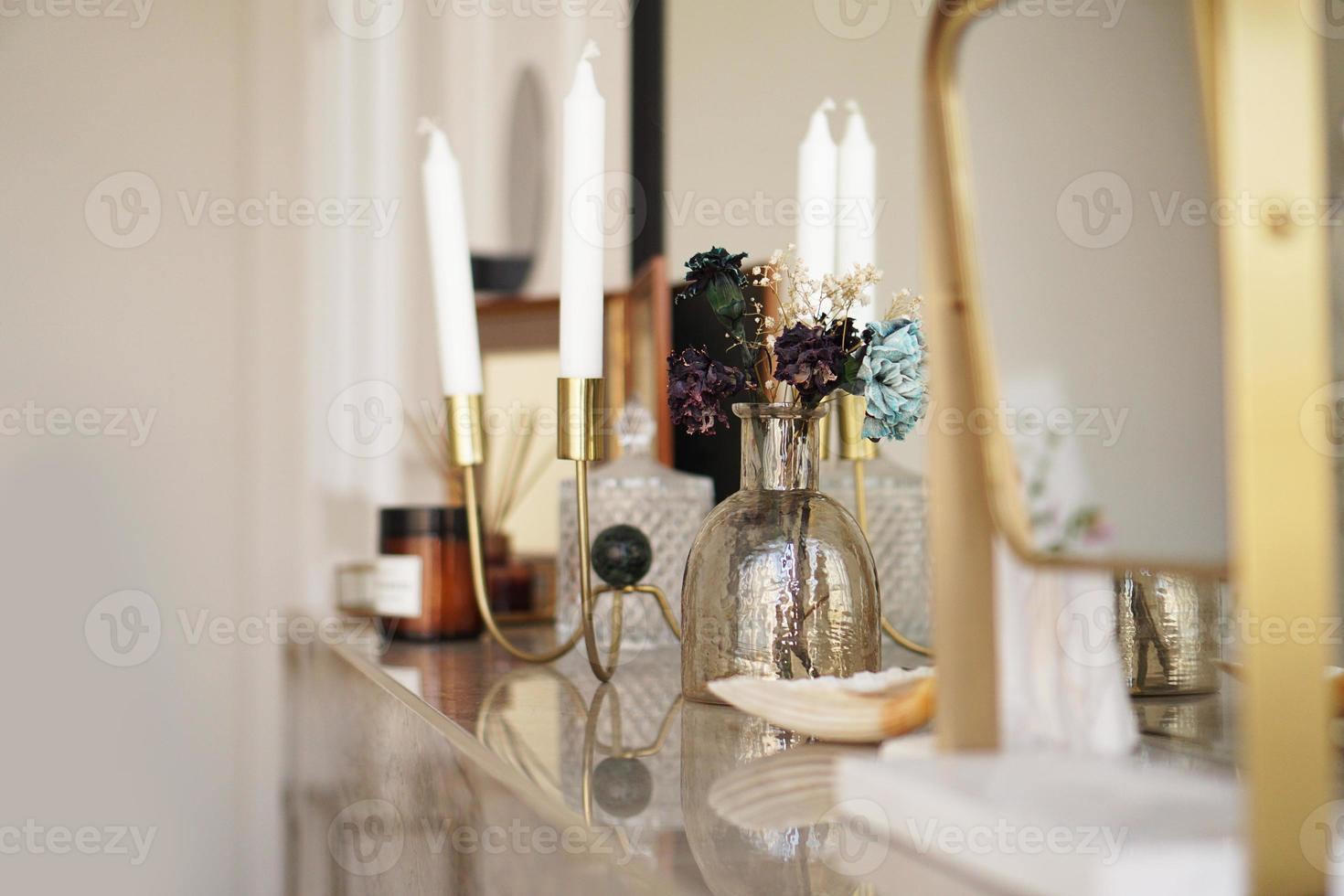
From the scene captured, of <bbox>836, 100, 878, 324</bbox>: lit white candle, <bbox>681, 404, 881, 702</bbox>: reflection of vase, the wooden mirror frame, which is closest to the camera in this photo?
the wooden mirror frame

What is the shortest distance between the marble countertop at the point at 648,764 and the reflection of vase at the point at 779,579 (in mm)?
39

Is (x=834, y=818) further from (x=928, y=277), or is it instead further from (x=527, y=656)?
(x=527, y=656)

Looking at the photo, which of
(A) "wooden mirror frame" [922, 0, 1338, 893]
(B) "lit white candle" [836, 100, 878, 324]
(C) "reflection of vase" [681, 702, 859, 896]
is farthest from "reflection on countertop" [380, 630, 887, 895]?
(B) "lit white candle" [836, 100, 878, 324]

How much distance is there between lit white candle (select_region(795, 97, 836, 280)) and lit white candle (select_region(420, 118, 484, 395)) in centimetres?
27

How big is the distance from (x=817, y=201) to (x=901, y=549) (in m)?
0.28

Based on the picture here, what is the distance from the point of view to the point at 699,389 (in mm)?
649

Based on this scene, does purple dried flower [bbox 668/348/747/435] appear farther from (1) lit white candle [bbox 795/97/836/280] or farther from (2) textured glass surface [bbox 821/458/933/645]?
(2) textured glass surface [bbox 821/458/933/645]

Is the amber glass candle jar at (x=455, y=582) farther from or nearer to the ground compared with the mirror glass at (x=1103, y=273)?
nearer to the ground

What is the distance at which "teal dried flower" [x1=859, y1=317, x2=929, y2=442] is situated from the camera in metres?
0.63

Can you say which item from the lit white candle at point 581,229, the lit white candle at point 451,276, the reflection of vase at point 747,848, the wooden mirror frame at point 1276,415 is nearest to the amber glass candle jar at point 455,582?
the lit white candle at point 451,276

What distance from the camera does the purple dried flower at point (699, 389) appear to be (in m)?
0.65

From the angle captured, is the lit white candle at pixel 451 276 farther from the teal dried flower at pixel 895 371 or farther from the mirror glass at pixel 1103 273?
the mirror glass at pixel 1103 273

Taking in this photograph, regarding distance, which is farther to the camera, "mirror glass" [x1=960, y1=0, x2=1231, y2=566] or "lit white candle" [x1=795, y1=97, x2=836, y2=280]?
"lit white candle" [x1=795, y1=97, x2=836, y2=280]

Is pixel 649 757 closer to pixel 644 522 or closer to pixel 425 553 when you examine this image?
pixel 644 522
